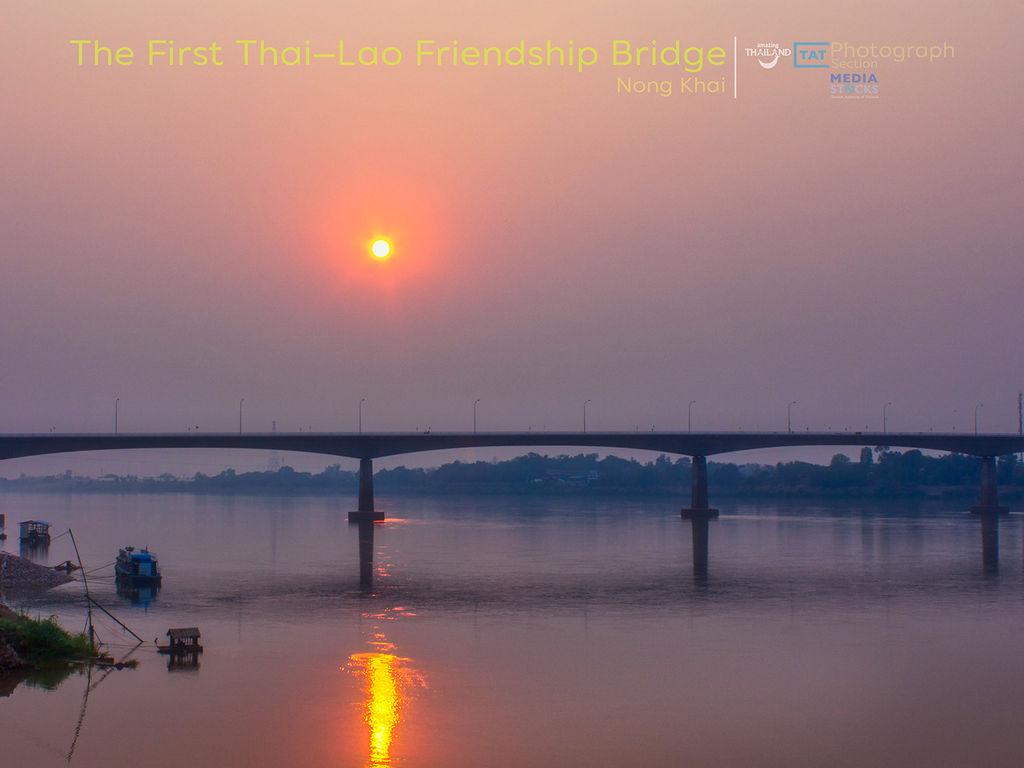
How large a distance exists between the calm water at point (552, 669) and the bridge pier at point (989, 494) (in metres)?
86.7

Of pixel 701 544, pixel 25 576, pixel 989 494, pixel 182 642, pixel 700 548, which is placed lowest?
pixel 701 544

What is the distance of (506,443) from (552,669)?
115 metres

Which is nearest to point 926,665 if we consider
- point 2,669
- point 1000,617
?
point 1000,617

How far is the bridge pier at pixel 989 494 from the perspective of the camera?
164 metres

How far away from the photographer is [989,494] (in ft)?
544

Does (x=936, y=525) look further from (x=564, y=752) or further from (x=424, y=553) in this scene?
(x=564, y=752)

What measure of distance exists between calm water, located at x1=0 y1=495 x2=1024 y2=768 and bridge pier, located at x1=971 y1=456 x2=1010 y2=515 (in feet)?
284

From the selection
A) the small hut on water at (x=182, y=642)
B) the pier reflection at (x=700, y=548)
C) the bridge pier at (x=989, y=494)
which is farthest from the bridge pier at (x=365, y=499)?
the small hut on water at (x=182, y=642)

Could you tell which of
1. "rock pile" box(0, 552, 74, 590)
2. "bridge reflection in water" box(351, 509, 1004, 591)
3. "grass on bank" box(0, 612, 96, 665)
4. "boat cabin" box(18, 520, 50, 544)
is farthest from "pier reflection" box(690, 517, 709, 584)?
"boat cabin" box(18, 520, 50, 544)

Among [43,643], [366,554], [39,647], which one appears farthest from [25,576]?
[39,647]

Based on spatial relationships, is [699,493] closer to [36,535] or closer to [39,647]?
[36,535]

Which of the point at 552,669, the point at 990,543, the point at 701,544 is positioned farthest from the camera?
the point at 990,543

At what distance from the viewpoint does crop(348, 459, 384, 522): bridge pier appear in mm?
143300

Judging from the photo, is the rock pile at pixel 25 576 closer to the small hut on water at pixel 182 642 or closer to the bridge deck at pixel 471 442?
the small hut on water at pixel 182 642
